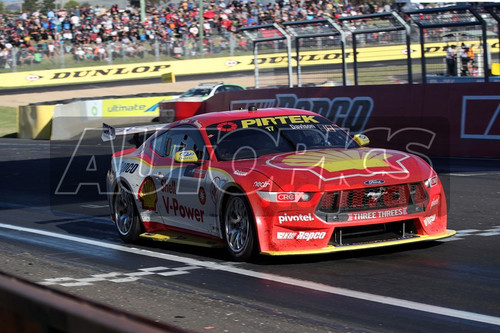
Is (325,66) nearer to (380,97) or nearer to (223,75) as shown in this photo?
(380,97)

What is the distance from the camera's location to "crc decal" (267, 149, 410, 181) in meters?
7.48

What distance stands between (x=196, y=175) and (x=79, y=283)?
5.59 ft

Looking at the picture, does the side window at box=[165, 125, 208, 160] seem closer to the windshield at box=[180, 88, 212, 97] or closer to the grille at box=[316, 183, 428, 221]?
the grille at box=[316, 183, 428, 221]

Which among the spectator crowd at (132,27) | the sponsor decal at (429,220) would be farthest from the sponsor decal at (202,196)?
the spectator crowd at (132,27)

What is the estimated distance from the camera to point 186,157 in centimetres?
830

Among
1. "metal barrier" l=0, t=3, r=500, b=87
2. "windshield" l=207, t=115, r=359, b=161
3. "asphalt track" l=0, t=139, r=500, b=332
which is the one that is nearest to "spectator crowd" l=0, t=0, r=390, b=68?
"metal barrier" l=0, t=3, r=500, b=87

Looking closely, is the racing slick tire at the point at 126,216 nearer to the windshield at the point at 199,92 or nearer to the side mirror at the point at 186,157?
the side mirror at the point at 186,157

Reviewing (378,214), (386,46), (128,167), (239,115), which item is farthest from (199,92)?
(378,214)

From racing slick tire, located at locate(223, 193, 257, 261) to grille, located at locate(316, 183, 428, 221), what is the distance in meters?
0.65

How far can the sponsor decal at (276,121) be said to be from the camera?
8742 millimetres

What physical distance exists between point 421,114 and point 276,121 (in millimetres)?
9171

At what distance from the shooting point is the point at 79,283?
24.1ft

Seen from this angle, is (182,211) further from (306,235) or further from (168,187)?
(306,235)

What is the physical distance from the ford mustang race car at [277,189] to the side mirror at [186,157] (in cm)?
1
